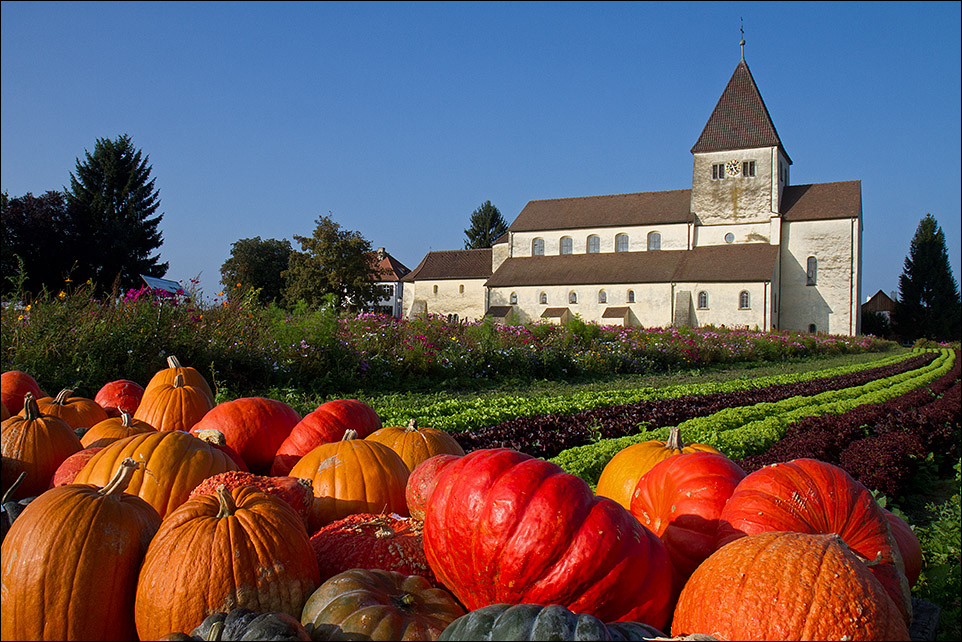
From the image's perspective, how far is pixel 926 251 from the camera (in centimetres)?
6309

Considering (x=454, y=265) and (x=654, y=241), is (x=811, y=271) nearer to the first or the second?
(x=654, y=241)

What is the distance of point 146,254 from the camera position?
47.4 m

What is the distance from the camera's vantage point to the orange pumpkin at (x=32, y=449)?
279cm

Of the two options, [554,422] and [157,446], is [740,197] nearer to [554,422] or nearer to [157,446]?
[554,422]

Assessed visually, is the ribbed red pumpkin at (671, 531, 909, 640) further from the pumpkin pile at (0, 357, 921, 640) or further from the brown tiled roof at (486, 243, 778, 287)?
the brown tiled roof at (486, 243, 778, 287)

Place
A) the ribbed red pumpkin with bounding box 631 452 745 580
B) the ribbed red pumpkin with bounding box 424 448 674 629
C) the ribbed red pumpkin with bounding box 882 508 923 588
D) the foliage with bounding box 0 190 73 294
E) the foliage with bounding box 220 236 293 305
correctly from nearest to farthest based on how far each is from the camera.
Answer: the ribbed red pumpkin with bounding box 424 448 674 629
the ribbed red pumpkin with bounding box 631 452 745 580
the ribbed red pumpkin with bounding box 882 508 923 588
the foliage with bounding box 0 190 73 294
the foliage with bounding box 220 236 293 305

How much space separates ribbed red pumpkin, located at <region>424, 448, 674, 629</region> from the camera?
5.57 feet

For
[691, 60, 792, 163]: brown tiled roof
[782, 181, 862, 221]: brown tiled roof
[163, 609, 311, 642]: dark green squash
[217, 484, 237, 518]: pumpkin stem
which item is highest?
[691, 60, 792, 163]: brown tiled roof

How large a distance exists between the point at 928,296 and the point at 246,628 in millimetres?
74923

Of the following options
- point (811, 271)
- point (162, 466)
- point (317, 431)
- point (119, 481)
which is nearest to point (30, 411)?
point (162, 466)

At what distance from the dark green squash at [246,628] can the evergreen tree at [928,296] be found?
70.3 metres

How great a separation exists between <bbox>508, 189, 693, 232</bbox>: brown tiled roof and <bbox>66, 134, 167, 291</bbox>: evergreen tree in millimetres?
30634

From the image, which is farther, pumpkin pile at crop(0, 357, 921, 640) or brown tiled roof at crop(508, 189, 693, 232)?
brown tiled roof at crop(508, 189, 693, 232)

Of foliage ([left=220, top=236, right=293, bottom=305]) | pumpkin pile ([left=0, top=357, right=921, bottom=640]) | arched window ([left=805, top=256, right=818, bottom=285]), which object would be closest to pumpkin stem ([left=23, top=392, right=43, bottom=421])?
pumpkin pile ([left=0, top=357, right=921, bottom=640])
